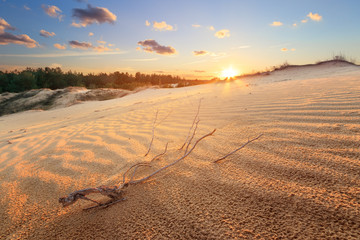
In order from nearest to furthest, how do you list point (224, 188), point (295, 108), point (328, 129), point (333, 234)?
point (333, 234) < point (224, 188) < point (328, 129) < point (295, 108)

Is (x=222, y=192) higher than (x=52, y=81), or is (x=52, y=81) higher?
(x=52, y=81)

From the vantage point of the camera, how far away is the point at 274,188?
863 millimetres

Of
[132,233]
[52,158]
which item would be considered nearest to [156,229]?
[132,233]

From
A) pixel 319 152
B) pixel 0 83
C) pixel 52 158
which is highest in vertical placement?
pixel 0 83

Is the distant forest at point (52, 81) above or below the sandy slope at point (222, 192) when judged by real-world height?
above

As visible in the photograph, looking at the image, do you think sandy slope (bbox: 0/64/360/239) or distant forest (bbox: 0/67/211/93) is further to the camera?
distant forest (bbox: 0/67/211/93)

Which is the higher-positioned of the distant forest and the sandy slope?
the distant forest

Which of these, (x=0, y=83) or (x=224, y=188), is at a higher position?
(x=0, y=83)

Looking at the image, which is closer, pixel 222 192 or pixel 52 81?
pixel 222 192

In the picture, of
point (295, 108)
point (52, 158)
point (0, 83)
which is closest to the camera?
point (52, 158)

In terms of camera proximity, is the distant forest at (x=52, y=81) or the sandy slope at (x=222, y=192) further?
the distant forest at (x=52, y=81)

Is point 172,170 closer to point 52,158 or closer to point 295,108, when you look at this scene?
point 52,158

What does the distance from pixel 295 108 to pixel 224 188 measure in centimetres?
195

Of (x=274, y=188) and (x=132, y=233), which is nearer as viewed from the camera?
(x=132, y=233)
